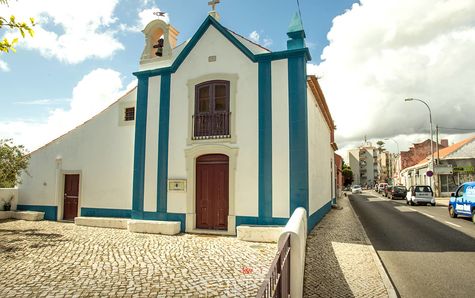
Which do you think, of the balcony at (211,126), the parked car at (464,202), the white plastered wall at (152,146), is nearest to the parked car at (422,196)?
the parked car at (464,202)

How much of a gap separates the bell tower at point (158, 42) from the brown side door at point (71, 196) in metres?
5.78

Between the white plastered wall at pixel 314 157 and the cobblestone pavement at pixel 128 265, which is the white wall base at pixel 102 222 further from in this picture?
the white plastered wall at pixel 314 157

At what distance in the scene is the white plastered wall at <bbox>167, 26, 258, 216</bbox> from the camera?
9.55 m

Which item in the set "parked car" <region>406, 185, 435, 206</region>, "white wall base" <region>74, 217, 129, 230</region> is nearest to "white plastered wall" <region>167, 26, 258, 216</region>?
"white wall base" <region>74, 217, 129, 230</region>

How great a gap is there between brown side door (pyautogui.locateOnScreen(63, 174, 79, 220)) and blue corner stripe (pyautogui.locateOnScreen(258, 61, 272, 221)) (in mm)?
8214

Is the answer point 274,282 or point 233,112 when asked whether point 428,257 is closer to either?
point 274,282

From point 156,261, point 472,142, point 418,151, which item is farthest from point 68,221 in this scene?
point 418,151

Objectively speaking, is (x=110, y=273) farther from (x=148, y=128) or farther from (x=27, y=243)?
(x=148, y=128)

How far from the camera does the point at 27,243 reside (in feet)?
27.5

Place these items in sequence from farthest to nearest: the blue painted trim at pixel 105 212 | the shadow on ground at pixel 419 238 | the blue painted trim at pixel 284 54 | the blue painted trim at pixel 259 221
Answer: the blue painted trim at pixel 105 212, the blue painted trim at pixel 284 54, the blue painted trim at pixel 259 221, the shadow on ground at pixel 419 238

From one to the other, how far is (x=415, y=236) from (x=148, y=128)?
9.86 metres

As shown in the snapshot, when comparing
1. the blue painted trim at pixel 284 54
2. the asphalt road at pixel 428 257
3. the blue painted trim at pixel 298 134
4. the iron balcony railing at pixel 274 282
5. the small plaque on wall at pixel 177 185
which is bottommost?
the asphalt road at pixel 428 257

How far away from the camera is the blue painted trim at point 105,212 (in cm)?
1152

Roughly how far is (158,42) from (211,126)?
4805 millimetres
